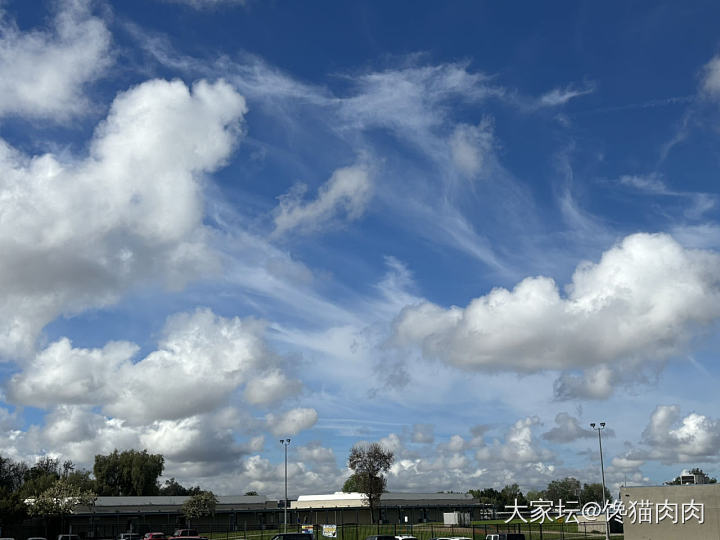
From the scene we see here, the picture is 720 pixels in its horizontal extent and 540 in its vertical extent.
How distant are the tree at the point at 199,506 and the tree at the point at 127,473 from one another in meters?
35.0

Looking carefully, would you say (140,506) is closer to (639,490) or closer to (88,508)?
(88,508)

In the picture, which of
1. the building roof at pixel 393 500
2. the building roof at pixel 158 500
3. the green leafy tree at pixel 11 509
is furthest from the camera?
the building roof at pixel 393 500

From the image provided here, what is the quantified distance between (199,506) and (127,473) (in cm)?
4084

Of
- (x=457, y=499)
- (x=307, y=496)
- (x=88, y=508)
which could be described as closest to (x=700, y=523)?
(x=88, y=508)

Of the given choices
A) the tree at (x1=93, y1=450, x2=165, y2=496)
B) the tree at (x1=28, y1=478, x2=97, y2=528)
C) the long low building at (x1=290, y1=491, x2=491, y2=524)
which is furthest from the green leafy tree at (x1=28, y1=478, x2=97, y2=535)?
the tree at (x1=93, y1=450, x2=165, y2=496)

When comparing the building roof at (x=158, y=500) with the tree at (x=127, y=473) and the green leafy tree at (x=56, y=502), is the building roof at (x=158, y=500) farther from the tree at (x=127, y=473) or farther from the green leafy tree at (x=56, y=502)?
the green leafy tree at (x=56, y=502)

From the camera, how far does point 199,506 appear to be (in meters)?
96.4

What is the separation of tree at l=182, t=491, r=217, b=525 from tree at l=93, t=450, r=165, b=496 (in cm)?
3502

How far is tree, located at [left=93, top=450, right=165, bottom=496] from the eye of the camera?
129750 mm

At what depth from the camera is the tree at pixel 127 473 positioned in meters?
130

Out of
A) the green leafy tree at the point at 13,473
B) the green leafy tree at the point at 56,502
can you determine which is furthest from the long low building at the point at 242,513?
the green leafy tree at the point at 13,473

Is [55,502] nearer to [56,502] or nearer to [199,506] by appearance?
[56,502]

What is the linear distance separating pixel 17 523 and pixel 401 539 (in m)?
45.4

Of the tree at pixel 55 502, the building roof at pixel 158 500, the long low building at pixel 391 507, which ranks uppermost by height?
the tree at pixel 55 502
